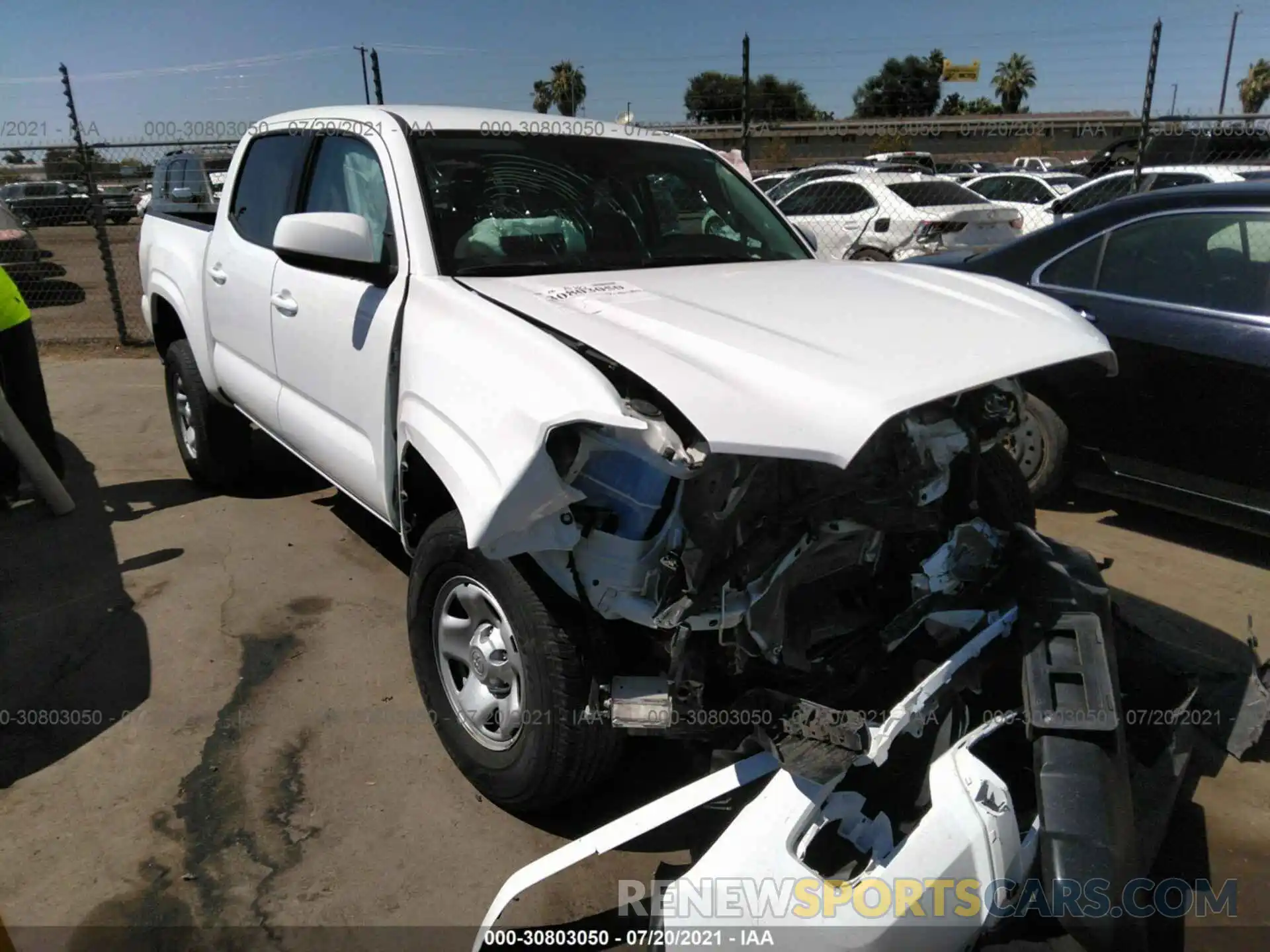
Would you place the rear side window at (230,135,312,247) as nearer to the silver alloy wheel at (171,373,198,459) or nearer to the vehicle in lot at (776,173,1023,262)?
the silver alloy wheel at (171,373,198,459)

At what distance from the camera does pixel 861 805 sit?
2088mm

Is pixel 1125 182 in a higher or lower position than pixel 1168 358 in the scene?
higher

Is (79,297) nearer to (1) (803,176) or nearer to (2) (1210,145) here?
(1) (803,176)

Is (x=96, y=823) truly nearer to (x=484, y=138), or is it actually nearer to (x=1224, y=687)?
(x=484, y=138)

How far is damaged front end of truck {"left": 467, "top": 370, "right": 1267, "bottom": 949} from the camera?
6.35 ft

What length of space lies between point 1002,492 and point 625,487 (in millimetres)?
1362

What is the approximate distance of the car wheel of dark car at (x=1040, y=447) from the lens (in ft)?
14.8

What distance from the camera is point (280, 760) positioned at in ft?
9.96

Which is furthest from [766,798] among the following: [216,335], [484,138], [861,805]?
[216,335]

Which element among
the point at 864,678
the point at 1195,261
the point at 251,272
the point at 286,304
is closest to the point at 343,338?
the point at 286,304

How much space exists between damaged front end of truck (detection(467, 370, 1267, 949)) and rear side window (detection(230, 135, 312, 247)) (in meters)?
2.52

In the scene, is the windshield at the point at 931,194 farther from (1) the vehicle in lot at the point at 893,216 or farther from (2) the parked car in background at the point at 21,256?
(2) the parked car in background at the point at 21,256

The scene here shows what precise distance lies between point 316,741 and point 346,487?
3.13ft

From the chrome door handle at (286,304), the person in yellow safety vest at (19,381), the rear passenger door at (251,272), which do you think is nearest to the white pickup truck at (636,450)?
the chrome door handle at (286,304)
